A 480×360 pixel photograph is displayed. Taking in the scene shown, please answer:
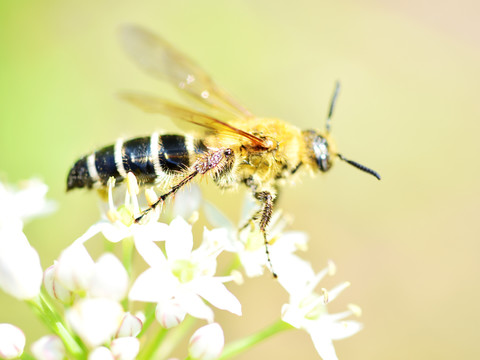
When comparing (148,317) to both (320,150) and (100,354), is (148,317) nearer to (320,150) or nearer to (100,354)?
(100,354)

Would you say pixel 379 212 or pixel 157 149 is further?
pixel 379 212

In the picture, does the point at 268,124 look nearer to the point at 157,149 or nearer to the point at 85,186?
the point at 157,149

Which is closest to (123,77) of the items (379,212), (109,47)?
(109,47)

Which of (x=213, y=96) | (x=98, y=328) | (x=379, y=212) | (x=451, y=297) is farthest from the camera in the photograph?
(x=379, y=212)

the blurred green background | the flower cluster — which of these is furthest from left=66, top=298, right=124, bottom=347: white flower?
the blurred green background

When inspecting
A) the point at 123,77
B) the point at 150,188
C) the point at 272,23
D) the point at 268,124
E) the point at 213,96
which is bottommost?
the point at 150,188

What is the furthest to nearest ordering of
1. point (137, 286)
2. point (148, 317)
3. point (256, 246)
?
point (256, 246) → point (148, 317) → point (137, 286)

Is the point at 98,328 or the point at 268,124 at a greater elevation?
the point at 268,124

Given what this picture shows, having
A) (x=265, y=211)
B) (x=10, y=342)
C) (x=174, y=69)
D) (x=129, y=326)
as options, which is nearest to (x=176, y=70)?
(x=174, y=69)
